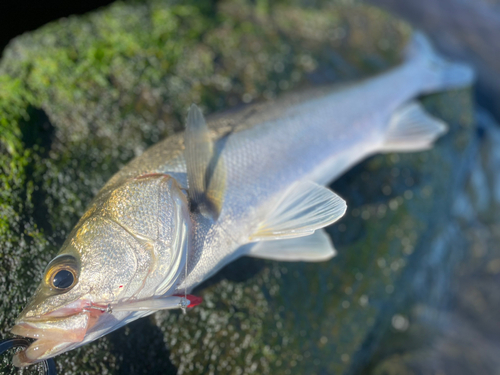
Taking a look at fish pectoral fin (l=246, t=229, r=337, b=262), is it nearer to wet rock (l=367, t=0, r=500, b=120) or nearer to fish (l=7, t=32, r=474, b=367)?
fish (l=7, t=32, r=474, b=367)

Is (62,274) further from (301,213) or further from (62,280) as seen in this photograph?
(301,213)

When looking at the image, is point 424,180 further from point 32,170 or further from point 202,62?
point 32,170

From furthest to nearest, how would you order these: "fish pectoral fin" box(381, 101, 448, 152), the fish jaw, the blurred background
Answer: "fish pectoral fin" box(381, 101, 448, 152)
the blurred background
the fish jaw

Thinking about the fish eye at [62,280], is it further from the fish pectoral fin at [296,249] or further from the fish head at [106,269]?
the fish pectoral fin at [296,249]

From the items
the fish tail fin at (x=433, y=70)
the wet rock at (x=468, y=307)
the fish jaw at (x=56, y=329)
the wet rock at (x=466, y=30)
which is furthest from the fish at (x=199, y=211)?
the wet rock at (x=466, y=30)

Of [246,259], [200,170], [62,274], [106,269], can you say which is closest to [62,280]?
[62,274]

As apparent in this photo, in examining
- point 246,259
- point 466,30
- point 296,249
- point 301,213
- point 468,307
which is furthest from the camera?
point 466,30

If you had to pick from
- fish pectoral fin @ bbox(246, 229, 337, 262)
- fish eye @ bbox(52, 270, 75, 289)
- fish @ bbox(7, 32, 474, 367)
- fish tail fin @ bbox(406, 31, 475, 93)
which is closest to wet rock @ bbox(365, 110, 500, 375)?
fish tail fin @ bbox(406, 31, 475, 93)
